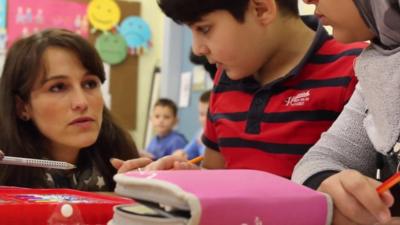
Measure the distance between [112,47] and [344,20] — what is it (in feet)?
8.41

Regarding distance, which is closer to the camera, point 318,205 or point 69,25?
point 318,205

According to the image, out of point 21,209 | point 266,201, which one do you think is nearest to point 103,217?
point 21,209

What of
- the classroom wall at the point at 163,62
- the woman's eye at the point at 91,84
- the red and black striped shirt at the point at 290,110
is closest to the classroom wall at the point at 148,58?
the classroom wall at the point at 163,62

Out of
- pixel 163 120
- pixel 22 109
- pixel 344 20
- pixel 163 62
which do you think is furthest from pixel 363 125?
pixel 163 62

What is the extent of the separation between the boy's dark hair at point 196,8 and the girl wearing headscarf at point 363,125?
0.64ft

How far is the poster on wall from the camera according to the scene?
9.39ft

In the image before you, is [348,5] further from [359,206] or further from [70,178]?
[70,178]

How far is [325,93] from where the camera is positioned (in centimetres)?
79

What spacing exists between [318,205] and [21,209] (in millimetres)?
266

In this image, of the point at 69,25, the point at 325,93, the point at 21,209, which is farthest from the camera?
the point at 69,25

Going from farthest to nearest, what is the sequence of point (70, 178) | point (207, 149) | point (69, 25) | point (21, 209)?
point (69, 25) → point (207, 149) → point (70, 178) → point (21, 209)

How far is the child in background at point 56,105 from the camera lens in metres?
0.95

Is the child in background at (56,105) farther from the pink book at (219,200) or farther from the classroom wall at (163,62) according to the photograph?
the classroom wall at (163,62)

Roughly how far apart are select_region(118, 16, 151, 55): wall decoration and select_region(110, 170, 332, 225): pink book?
2766mm
